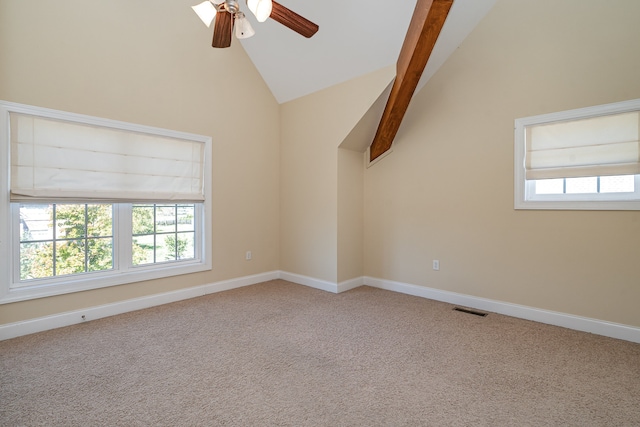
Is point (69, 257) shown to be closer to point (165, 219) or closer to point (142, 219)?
point (142, 219)

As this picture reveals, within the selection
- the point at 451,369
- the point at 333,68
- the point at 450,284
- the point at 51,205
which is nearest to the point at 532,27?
the point at 333,68

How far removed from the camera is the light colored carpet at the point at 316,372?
1761 mm

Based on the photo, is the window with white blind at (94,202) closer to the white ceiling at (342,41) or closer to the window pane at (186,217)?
the window pane at (186,217)

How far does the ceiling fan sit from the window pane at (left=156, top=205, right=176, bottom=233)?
2047mm

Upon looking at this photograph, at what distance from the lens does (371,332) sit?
2.91m

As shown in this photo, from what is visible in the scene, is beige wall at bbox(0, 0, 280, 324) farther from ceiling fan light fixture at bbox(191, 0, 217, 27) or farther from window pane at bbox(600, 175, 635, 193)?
window pane at bbox(600, 175, 635, 193)

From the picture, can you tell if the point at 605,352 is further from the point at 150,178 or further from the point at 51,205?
the point at 51,205

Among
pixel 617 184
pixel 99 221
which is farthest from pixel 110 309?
pixel 617 184

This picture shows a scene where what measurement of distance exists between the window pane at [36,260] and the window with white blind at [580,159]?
4.73 m

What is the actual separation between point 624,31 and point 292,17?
2914 millimetres

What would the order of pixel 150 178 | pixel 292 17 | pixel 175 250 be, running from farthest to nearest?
pixel 175 250
pixel 150 178
pixel 292 17

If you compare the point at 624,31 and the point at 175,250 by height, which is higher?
the point at 624,31

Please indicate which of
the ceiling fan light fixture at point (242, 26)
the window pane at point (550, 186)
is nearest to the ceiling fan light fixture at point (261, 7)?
the ceiling fan light fixture at point (242, 26)

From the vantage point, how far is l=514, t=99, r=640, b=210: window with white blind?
2.75m
